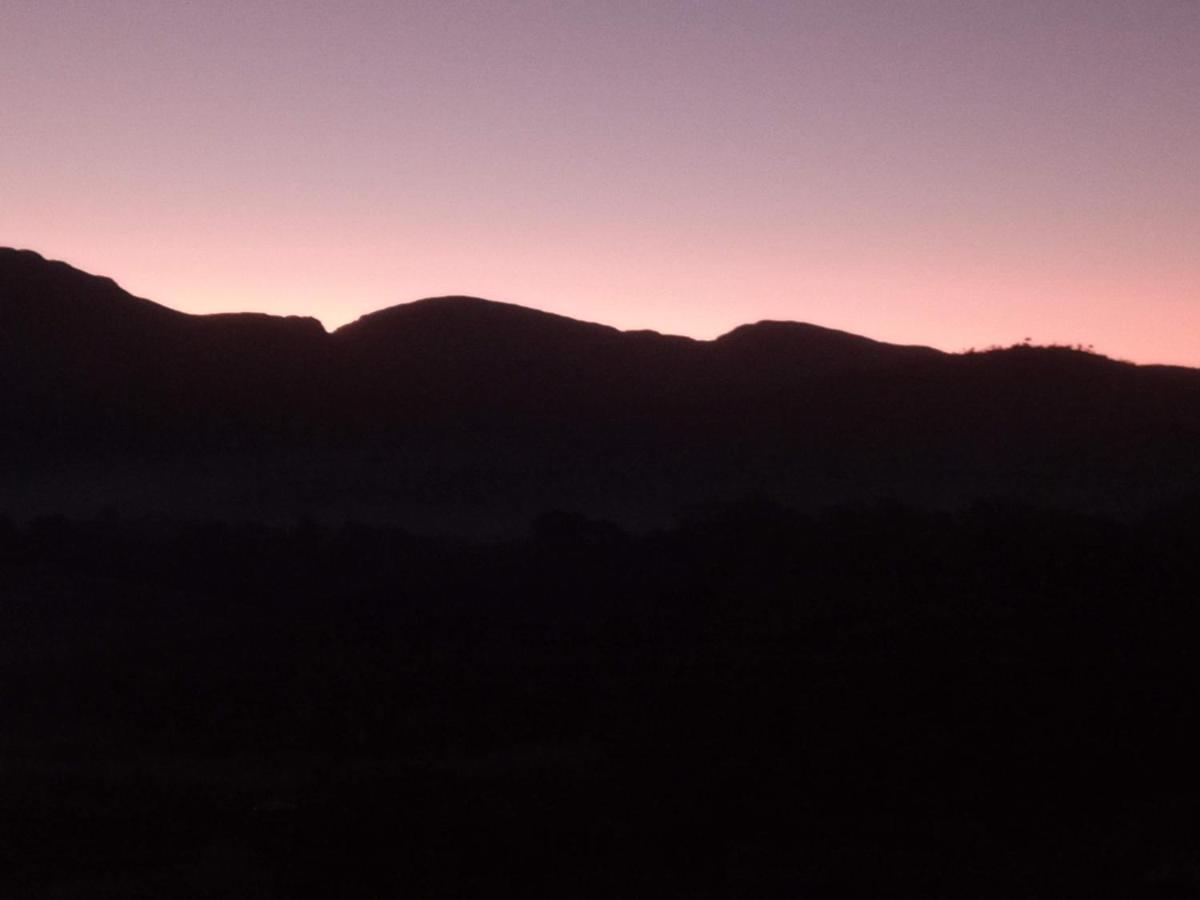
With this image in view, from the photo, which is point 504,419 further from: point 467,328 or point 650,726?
point 650,726

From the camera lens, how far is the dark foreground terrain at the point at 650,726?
11.9 m

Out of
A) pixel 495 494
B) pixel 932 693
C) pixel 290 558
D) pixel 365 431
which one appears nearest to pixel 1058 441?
pixel 495 494

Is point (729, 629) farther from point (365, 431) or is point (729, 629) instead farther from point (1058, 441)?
point (365, 431)

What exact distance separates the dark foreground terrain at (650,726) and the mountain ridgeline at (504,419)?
2405 centimetres

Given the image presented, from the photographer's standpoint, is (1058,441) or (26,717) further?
(1058,441)

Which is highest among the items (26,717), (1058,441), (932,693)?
(1058,441)

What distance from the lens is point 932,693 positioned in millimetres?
16969

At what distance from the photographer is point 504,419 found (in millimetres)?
70812

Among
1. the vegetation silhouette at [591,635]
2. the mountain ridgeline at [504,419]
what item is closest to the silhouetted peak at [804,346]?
the mountain ridgeline at [504,419]

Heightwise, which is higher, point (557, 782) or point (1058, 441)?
point (1058, 441)

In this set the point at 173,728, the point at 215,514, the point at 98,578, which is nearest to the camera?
the point at 173,728

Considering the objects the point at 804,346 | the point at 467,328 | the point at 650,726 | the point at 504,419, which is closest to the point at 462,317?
the point at 467,328

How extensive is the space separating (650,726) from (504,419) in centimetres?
5467

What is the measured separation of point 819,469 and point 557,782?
4703 centimetres
